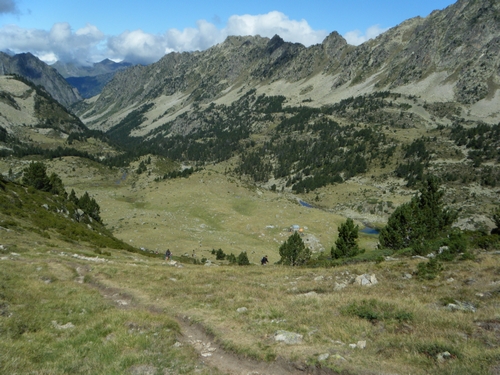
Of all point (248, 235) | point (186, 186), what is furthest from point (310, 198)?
point (248, 235)

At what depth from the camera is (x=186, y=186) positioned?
4437 inches

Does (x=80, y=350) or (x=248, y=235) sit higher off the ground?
(x=80, y=350)

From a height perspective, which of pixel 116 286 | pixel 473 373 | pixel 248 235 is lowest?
pixel 248 235

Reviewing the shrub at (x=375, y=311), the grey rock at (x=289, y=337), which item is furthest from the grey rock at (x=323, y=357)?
the shrub at (x=375, y=311)

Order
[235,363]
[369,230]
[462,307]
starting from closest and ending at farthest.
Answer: [235,363] < [462,307] < [369,230]

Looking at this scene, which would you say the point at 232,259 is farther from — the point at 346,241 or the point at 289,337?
the point at 289,337

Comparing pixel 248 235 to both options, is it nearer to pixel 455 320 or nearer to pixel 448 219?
pixel 448 219

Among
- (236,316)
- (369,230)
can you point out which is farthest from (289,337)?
(369,230)

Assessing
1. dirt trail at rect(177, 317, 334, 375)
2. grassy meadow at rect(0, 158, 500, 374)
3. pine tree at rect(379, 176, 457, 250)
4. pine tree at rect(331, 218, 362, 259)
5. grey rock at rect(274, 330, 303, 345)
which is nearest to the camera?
grassy meadow at rect(0, 158, 500, 374)

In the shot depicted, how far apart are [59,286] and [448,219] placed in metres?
53.6

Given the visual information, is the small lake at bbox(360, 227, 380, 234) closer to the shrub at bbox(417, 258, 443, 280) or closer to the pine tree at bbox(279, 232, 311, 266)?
the pine tree at bbox(279, 232, 311, 266)

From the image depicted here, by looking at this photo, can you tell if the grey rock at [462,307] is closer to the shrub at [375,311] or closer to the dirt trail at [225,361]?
Result: the shrub at [375,311]

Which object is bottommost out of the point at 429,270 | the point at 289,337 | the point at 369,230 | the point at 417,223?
the point at 369,230

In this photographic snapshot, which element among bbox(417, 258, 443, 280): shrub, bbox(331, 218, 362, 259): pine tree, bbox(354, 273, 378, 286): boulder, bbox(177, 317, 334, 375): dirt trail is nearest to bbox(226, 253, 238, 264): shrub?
bbox(331, 218, 362, 259): pine tree
